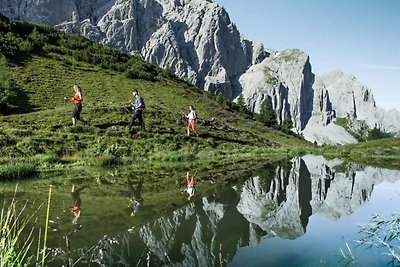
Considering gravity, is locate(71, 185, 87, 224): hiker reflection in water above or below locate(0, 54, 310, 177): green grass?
below

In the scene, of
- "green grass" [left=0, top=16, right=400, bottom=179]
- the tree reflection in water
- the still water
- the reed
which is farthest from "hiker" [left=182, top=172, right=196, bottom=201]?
"green grass" [left=0, top=16, right=400, bottom=179]

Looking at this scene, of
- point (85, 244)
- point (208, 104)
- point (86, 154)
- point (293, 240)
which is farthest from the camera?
point (208, 104)

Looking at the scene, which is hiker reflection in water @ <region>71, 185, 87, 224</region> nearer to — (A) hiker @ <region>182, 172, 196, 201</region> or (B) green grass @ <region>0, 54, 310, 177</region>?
(A) hiker @ <region>182, 172, 196, 201</region>

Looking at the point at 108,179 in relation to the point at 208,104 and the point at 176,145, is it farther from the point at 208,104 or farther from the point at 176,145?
the point at 208,104

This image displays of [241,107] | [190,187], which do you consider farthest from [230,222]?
[241,107]

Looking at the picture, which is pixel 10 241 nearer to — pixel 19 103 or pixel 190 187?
pixel 190 187

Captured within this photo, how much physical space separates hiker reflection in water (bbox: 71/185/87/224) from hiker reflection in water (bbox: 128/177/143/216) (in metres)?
1.24

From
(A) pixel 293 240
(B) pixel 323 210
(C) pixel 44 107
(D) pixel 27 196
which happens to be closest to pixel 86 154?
(D) pixel 27 196

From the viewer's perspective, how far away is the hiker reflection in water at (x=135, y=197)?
9562mm

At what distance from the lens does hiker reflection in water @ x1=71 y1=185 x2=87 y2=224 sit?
862 cm

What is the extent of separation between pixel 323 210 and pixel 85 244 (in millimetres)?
6057

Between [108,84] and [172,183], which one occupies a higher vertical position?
[108,84]

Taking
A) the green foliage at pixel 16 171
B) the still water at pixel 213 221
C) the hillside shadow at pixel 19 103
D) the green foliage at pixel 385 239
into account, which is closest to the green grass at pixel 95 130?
the hillside shadow at pixel 19 103

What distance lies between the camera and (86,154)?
25.2 m
